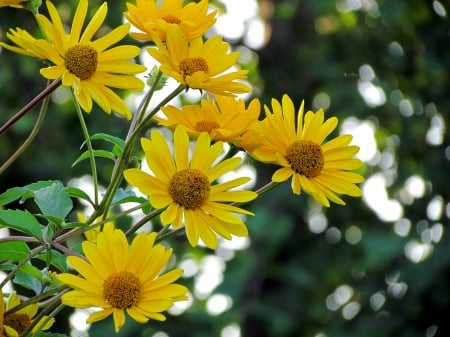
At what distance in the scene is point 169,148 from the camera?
699 mm

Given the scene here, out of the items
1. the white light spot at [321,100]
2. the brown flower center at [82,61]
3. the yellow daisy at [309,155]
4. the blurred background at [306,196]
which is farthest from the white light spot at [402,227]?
the brown flower center at [82,61]

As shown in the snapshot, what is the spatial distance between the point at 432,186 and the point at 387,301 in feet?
1.26

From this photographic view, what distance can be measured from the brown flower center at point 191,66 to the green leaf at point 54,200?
14 cm

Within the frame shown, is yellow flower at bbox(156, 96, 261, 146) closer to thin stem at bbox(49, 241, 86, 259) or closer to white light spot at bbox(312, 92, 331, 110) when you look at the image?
thin stem at bbox(49, 241, 86, 259)

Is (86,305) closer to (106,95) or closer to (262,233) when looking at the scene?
(106,95)

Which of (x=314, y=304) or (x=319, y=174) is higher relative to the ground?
(x=314, y=304)

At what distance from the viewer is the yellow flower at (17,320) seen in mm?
657

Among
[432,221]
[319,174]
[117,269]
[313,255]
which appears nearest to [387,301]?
[432,221]

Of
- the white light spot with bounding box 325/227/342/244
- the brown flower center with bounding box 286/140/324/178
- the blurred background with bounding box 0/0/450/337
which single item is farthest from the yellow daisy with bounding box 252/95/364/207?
the white light spot with bounding box 325/227/342/244

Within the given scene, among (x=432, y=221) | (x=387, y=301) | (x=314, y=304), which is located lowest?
(x=387, y=301)

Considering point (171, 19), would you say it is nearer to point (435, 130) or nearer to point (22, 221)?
point (22, 221)

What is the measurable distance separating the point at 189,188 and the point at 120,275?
91 mm

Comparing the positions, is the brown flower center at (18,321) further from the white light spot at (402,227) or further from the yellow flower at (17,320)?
the white light spot at (402,227)

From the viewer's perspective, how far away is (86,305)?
1.99 ft
